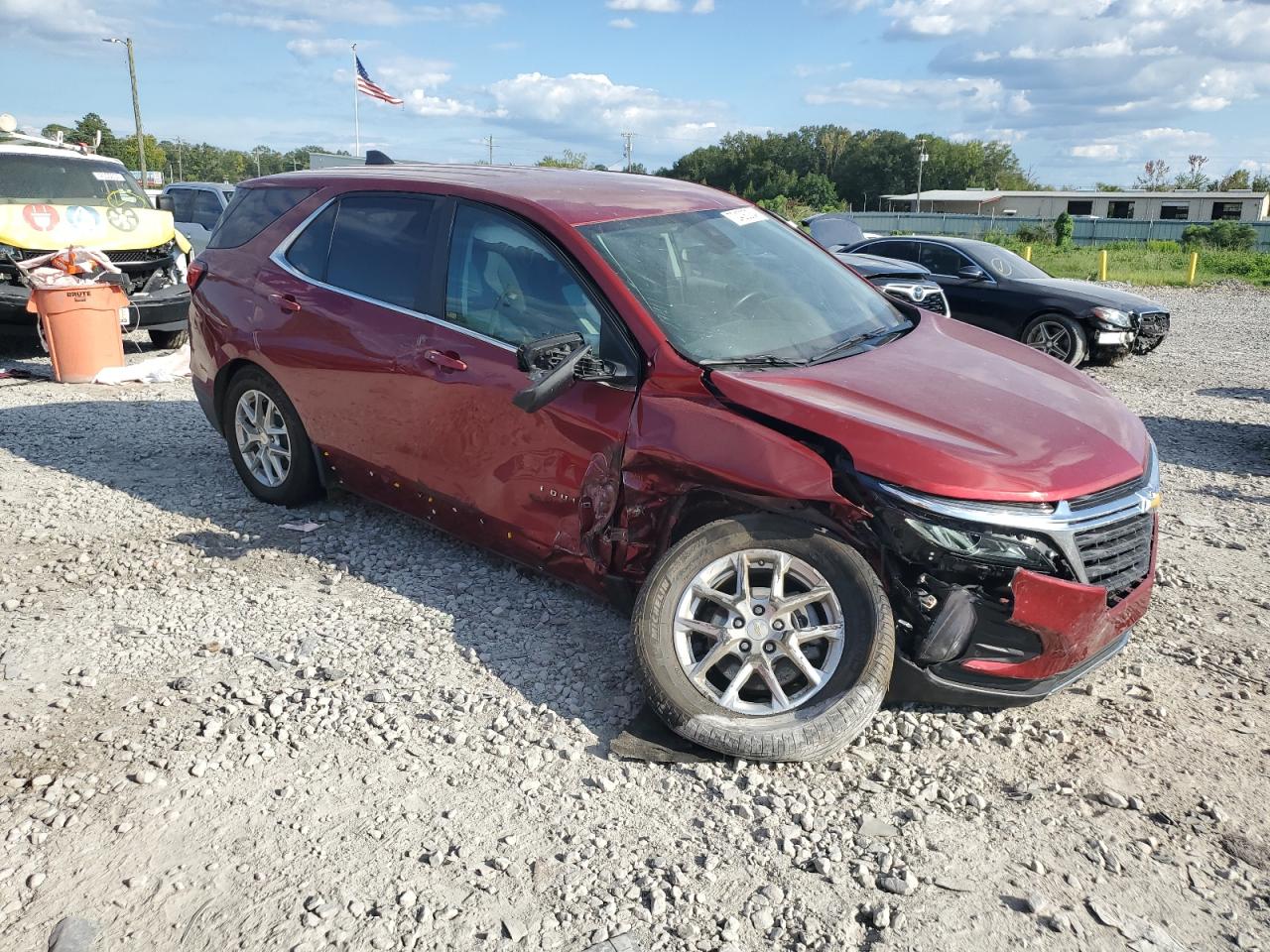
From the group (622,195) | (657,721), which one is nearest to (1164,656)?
(657,721)

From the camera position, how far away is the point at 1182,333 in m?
15.5

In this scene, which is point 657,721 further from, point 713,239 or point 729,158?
point 729,158

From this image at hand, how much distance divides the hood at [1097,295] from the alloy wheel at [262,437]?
9.26 m

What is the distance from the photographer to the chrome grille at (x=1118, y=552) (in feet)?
10.4

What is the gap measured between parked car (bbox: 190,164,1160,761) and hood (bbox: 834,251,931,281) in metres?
6.93

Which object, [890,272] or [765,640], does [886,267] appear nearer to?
[890,272]

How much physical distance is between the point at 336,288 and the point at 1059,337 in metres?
9.05

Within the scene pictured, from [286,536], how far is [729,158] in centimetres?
9463

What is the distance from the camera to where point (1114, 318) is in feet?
36.2

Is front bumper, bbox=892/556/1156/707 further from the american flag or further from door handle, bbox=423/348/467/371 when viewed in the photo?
the american flag

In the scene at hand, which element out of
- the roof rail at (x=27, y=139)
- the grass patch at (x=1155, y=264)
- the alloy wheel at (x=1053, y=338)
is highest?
the roof rail at (x=27, y=139)

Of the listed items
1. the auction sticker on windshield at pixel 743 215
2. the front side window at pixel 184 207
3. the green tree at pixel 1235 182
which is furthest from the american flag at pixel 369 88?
the green tree at pixel 1235 182

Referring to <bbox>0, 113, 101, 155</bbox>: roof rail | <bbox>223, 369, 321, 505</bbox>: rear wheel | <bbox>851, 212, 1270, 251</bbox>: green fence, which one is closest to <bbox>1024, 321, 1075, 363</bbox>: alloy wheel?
<bbox>223, 369, 321, 505</bbox>: rear wheel

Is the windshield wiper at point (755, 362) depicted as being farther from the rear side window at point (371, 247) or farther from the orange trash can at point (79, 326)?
the orange trash can at point (79, 326)
